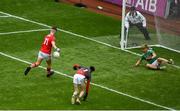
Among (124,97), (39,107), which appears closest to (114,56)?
(124,97)

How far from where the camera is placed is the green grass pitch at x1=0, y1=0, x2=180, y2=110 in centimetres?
2395

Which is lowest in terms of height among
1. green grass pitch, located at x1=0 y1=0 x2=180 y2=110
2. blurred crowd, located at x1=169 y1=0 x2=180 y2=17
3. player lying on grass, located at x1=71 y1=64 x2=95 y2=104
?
green grass pitch, located at x1=0 y1=0 x2=180 y2=110

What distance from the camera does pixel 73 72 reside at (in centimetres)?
2741

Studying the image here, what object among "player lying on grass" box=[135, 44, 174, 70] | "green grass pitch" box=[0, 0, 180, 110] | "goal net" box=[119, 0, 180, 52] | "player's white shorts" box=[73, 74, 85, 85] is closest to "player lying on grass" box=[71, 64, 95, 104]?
"player's white shorts" box=[73, 74, 85, 85]

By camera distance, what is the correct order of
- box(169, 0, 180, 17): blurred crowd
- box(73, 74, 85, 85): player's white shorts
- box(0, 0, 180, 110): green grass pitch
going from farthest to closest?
box(169, 0, 180, 17): blurred crowd → box(0, 0, 180, 110): green grass pitch → box(73, 74, 85, 85): player's white shorts

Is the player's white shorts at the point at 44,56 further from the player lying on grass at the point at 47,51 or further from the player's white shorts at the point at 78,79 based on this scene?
the player's white shorts at the point at 78,79

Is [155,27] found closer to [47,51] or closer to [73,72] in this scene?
[73,72]

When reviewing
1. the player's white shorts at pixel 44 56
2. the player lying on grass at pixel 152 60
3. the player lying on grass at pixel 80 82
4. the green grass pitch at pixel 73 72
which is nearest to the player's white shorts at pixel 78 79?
the player lying on grass at pixel 80 82

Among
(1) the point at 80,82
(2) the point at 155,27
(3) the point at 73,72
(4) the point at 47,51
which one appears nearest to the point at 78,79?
(1) the point at 80,82

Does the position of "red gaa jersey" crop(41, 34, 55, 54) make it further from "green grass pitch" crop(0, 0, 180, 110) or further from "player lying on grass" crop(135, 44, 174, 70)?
"player lying on grass" crop(135, 44, 174, 70)

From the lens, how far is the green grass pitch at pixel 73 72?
23953mm

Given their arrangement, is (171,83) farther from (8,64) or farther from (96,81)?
(8,64)

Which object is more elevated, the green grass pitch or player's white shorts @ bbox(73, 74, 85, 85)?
player's white shorts @ bbox(73, 74, 85, 85)

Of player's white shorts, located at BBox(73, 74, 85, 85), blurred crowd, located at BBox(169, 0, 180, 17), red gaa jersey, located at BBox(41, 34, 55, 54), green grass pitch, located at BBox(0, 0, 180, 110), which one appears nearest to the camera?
player's white shorts, located at BBox(73, 74, 85, 85)
